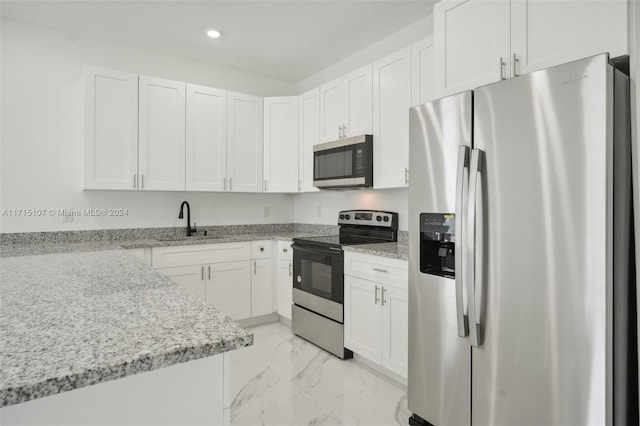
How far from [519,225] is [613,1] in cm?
99

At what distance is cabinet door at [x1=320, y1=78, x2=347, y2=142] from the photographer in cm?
335

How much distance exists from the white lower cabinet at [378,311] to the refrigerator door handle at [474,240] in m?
0.69

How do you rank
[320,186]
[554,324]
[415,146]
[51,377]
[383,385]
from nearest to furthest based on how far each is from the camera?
1. [51,377]
2. [554,324]
3. [415,146]
4. [383,385]
5. [320,186]

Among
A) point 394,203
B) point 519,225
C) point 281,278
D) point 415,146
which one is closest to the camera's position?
point 519,225

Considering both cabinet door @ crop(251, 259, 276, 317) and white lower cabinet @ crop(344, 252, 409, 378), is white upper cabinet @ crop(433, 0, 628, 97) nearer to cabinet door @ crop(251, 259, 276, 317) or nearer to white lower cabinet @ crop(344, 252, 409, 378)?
white lower cabinet @ crop(344, 252, 409, 378)

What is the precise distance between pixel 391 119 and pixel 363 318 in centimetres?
152

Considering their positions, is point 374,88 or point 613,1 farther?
point 374,88

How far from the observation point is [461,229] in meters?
1.69

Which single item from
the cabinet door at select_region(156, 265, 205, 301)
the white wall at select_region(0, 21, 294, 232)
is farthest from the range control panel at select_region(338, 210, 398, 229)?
the white wall at select_region(0, 21, 294, 232)

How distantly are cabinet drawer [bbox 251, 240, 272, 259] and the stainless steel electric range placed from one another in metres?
0.43

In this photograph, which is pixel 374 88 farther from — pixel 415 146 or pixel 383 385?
pixel 383 385

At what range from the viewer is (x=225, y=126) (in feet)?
12.4

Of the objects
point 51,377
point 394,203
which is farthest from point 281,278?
point 51,377

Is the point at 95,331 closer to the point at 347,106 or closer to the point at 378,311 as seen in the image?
the point at 378,311
